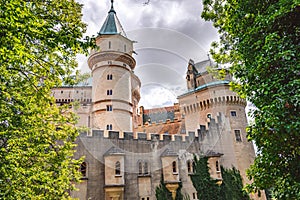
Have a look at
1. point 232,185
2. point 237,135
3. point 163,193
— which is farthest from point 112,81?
point 232,185

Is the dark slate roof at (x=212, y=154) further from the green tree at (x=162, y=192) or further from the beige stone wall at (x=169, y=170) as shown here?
the green tree at (x=162, y=192)

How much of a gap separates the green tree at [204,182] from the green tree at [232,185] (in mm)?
800

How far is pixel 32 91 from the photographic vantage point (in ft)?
33.7

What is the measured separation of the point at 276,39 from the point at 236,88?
13.0 feet

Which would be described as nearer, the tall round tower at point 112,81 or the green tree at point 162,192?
the green tree at point 162,192

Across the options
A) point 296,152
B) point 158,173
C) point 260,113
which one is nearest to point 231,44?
point 260,113

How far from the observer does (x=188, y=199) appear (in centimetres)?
2019

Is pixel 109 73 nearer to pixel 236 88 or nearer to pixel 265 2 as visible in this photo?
pixel 236 88

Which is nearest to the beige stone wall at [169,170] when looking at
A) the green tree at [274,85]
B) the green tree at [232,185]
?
the green tree at [232,185]

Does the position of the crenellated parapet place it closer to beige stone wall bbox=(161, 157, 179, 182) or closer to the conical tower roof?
beige stone wall bbox=(161, 157, 179, 182)

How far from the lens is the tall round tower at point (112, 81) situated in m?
26.9

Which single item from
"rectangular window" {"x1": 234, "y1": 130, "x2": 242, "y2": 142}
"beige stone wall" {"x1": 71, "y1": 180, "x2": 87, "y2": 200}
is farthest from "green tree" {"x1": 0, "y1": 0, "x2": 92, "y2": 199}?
"rectangular window" {"x1": 234, "y1": 130, "x2": 242, "y2": 142}

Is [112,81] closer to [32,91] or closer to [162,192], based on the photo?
[162,192]

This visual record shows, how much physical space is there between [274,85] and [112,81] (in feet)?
72.7
